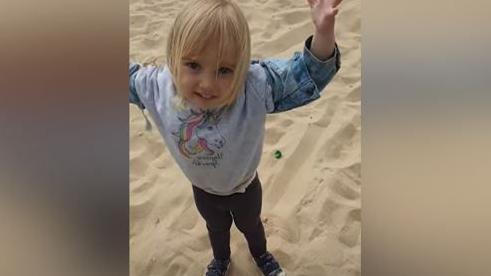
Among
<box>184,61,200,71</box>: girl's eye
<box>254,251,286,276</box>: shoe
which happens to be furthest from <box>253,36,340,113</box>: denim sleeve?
<box>254,251,286,276</box>: shoe

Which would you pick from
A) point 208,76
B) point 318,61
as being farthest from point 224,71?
point 318,61

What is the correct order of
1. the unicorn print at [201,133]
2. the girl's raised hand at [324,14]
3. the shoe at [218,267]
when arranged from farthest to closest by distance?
the shoe at [218,267] < the unicorn print at [201,133] < the girl's raised hand at [324,14]

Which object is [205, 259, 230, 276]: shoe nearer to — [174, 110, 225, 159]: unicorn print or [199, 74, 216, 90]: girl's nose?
[174, 110, 225, 159]: unicorn print

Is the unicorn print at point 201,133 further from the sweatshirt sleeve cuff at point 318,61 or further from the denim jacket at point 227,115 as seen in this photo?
the sweatshirt sleeve cuff at point 318,61

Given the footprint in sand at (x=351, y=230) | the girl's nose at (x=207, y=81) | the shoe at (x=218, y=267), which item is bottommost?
the shoe at (x=218, y=267)

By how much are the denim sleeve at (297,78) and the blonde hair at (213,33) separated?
1.7 inches

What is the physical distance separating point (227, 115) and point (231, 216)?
22 centimetres

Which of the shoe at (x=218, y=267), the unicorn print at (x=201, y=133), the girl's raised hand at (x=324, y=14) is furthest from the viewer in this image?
the shoe at (x=218, y=267)

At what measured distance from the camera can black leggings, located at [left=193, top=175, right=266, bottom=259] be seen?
1.08 m

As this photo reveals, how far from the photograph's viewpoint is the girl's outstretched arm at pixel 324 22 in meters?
0.87

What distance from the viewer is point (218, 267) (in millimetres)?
1113

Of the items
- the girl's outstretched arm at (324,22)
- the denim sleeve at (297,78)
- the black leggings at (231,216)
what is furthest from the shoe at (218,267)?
the girl's outstretched arm at (324,22)
